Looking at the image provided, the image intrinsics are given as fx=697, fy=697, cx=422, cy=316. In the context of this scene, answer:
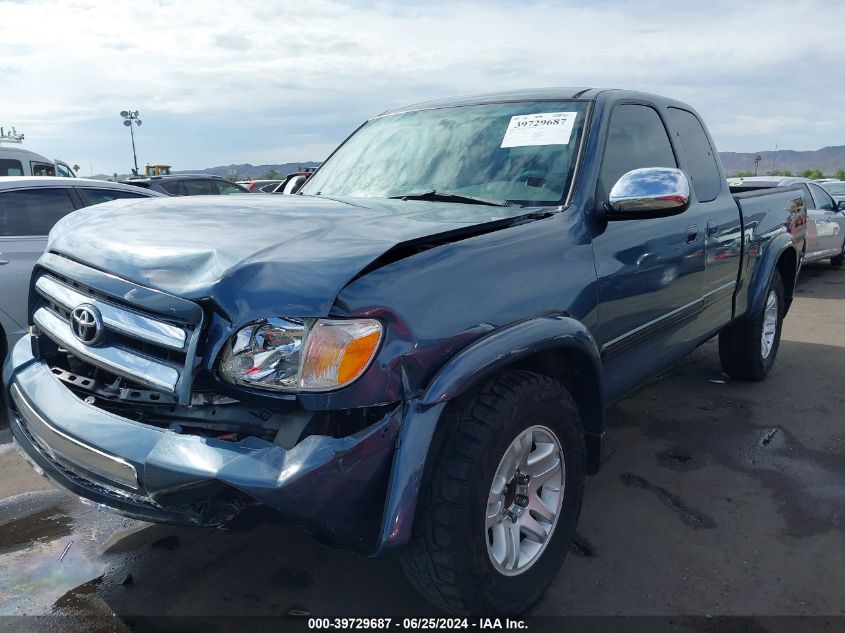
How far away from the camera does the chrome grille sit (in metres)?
1.95

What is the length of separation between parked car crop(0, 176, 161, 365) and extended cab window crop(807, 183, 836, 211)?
385 inches

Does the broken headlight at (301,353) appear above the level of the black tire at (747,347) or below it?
above

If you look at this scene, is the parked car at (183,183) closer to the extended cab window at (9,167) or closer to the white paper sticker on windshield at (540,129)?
the extended cab window at (9,167)

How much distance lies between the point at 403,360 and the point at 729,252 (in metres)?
2.87

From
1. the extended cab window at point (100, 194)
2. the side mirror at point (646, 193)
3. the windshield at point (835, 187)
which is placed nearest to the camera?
the side mirror at point (646, 193)

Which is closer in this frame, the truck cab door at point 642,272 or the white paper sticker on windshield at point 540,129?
the truck cab door at point 642,272

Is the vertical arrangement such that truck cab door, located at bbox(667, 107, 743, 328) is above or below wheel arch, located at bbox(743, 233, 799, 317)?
above

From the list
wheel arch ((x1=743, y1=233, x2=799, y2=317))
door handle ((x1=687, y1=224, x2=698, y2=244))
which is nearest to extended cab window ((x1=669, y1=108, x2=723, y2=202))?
door handle ((x1=687, y1=224, x2=698, y2=244))

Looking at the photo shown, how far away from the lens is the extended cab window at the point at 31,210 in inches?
195

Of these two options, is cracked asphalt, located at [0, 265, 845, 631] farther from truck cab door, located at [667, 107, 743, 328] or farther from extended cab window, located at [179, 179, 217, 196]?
extended cab window, located at [179, 179, 217, 196]

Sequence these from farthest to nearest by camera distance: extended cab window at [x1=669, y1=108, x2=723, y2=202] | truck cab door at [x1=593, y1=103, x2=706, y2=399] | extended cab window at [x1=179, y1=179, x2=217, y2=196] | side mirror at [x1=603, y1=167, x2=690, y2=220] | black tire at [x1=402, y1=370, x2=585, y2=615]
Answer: extended cab window at [x1=179, y1=179, x2=217, y2=196]
extended cab window at [x1=669, y1=108, x2=723, y2=202]
truck cab door at [x1=593, y1=103, x2=706, y2=399]
side mirror at [x1=603, y1=167, x2=690, y2=220]
black tire at [x1=402, y1=370, x2=585, y2=615]

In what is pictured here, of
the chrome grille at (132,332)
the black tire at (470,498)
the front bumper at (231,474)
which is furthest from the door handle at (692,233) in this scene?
the chrome grille at (132,332)

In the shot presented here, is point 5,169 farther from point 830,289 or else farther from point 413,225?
point 830,289

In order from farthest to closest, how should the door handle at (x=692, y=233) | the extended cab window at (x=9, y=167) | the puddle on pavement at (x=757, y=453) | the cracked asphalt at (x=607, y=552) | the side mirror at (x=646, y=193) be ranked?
the extended cab window at (x=9, y=167)
the door handle at (x=692, y=233)
the puddle on pavement at (x=757, y=453)
the side mirror at (x=646, y=193)
the cracked asphalt at (x=607, y=552)
